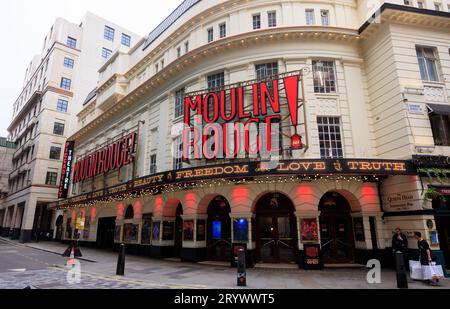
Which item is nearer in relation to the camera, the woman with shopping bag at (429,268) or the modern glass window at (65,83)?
the woman with shopping bag at (429,268)

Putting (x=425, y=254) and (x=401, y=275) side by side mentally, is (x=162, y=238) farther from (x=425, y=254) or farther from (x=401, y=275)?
(x=425, y=254)

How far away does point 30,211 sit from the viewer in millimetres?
38438

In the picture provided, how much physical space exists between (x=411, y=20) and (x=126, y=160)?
23254 millimetres

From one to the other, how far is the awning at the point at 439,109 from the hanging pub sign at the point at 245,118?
6.88 metres

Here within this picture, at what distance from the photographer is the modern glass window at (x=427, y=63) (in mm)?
16094

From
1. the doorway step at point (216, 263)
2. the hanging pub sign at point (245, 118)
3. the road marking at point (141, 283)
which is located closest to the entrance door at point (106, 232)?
the doorway step at point (216, 263)

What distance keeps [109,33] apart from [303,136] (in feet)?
160

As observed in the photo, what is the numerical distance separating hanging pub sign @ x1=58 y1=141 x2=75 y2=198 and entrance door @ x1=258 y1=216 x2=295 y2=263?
99.2ft

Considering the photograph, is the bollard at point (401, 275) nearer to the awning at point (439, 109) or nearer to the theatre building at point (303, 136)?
the theatre building at point (303, 136)

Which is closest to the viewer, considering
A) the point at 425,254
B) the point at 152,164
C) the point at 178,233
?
the point at 425,254

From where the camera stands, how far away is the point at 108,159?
27.1 metres

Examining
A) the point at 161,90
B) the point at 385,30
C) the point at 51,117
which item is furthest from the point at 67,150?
the point at 385,30

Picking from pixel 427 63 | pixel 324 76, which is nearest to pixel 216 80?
pixel 324 76
